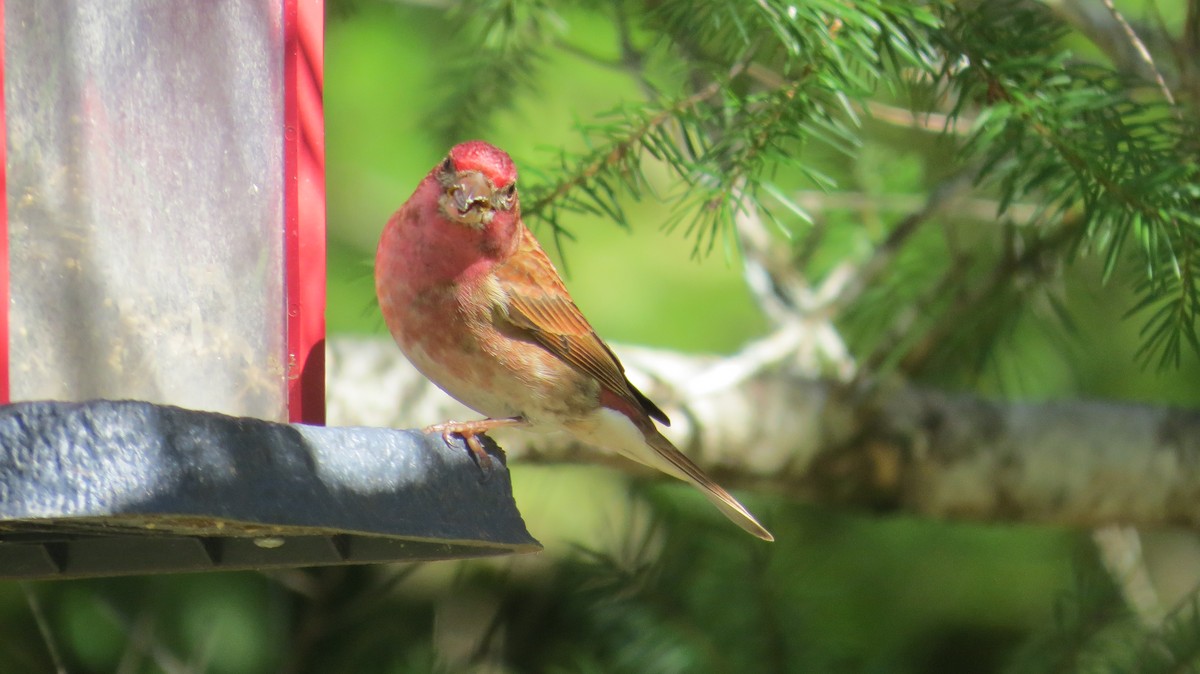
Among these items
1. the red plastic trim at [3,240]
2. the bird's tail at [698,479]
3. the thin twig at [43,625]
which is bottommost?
the thin twig at [43,625]

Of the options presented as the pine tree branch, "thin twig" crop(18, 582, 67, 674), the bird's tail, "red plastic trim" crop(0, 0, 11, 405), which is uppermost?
"red plastic trim" crop(0, 0, 11, 405)

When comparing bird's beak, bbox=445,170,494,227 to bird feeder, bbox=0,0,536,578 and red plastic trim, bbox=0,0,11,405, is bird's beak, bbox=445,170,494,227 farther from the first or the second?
red plastic trim, bbox=0,0,11,405

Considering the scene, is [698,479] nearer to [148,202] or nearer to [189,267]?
[189,267]

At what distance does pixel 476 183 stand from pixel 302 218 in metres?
0.41

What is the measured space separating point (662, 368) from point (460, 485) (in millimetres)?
2155

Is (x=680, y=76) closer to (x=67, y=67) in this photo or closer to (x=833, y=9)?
(x=833, y=9)

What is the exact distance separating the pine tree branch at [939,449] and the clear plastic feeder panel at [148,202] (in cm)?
170

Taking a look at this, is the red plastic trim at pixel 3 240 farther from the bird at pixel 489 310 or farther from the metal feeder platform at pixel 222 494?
the bird at pixel 489 310

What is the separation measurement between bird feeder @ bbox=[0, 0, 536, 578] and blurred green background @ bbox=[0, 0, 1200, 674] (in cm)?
65

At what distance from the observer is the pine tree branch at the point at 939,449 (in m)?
4.59

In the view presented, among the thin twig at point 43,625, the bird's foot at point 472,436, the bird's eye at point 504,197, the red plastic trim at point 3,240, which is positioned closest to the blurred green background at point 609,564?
the thin twig at point 43,625

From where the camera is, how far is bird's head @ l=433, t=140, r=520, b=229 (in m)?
3.12

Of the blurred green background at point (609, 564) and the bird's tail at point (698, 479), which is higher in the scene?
the bird's tail at point (698, 479)

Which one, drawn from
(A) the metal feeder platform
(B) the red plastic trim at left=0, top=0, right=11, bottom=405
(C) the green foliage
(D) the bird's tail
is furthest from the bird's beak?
(B) the red plastic trim at left=0, top=0, right=11, bottom=405
